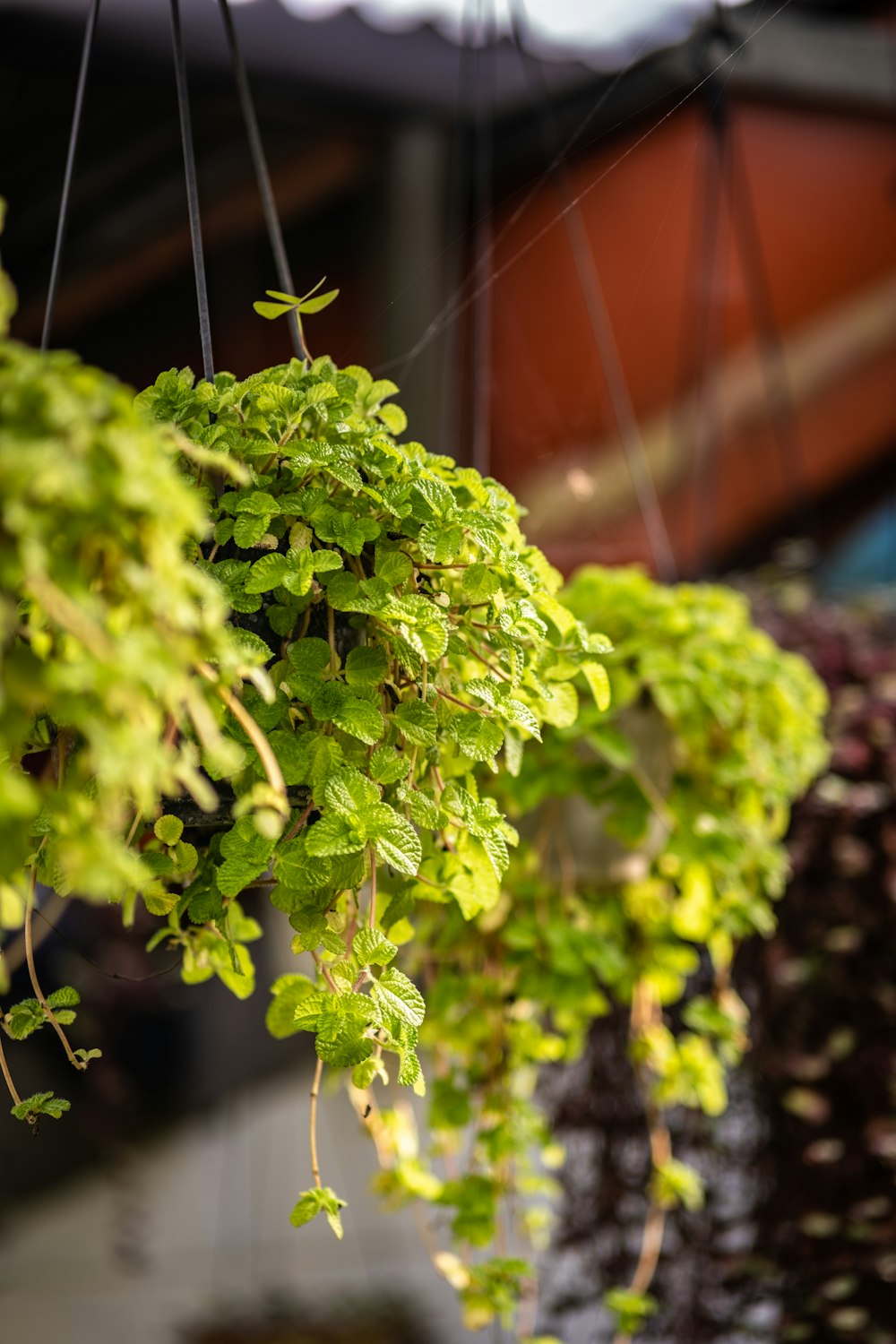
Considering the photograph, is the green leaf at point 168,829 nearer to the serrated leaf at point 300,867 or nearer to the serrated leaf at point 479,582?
the serrated leaf at point 300,867

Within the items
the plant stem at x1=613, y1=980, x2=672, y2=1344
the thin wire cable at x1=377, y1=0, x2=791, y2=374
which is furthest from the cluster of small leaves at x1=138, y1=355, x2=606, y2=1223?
the plant stem at x1=613, y1=980, x2=672, y2=1344

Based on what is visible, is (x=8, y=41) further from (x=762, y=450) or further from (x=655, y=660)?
(x=762, y=450)

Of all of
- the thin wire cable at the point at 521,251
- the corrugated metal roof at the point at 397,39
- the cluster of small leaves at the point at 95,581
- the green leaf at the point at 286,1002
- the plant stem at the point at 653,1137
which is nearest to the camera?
the cluster of small leaves at the point at 95,581

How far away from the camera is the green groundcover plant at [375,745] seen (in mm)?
396

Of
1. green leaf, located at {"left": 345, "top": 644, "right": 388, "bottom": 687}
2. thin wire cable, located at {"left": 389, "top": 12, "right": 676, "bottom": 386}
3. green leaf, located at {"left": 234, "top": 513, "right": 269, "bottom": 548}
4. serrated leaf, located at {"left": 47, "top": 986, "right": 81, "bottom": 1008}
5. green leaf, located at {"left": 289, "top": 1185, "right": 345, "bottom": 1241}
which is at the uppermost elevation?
thin wire cable, located at {"left": 389, "top": 12, "right": 676, "bottom": 386}

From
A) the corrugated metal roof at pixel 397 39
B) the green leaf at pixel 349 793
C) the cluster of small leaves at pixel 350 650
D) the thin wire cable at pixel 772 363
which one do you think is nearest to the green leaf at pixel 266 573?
the cluster of small leaves at pixel 350 650

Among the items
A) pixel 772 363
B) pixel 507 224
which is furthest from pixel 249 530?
pixel 772 363

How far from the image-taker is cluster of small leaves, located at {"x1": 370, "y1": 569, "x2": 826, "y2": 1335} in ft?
3.64

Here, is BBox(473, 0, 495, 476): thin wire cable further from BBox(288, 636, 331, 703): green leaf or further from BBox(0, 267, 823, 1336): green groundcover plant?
BBox(288, 636, 331, 703): green leaf

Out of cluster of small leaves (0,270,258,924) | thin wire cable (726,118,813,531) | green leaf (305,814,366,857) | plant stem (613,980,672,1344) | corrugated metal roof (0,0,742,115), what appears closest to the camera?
cluster of small leaves (0,270,258,924)

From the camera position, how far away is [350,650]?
0.72 m

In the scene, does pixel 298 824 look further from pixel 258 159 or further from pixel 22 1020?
pixel 258 159

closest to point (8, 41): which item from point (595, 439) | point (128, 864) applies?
point (595, 439)

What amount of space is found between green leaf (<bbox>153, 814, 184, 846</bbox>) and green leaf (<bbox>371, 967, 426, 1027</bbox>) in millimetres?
137
